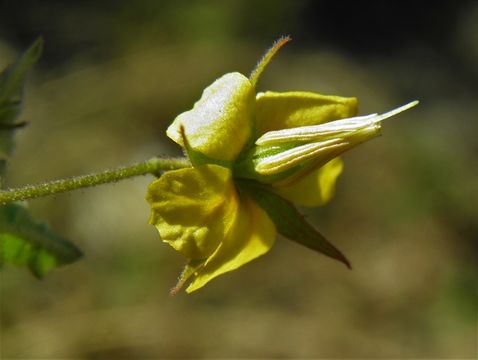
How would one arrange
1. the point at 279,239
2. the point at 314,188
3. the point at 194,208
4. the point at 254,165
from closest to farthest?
1. the point at 194,208
2. the point at 254,165
3. the point at 314,188
4. the point at 279,239

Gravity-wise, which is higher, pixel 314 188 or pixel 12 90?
pixel 12 90

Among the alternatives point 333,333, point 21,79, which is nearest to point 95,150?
point 333,333

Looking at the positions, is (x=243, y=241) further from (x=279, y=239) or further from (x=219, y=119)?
(x=279, y=239)

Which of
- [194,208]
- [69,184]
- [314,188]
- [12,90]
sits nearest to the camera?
[69,184]

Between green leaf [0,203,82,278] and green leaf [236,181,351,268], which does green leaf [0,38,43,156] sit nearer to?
green leaf [0,203,82,278]

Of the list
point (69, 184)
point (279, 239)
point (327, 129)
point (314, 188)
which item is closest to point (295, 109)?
point (327, 129)

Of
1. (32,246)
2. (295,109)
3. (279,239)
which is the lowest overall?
(279,239)

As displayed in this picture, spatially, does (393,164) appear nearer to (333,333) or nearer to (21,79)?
(333,333)

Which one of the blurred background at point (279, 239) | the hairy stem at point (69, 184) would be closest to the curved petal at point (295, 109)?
the hairy stem at point (69, 184)
